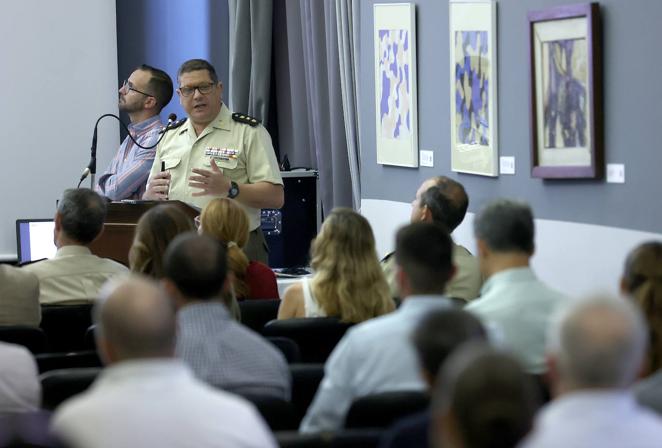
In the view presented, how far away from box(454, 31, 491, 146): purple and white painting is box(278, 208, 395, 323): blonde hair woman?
2558 mm

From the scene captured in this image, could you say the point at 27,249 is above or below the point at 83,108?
below

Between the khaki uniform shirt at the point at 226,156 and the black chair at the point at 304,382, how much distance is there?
3.30m

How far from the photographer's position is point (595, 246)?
5930mm

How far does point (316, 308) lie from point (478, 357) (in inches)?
107

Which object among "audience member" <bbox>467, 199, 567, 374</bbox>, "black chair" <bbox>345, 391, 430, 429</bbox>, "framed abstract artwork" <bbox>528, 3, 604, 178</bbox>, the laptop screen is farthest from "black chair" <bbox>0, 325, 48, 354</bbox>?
the laptop screen

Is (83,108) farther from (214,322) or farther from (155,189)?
(214,322)

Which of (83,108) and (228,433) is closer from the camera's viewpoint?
(228,433)

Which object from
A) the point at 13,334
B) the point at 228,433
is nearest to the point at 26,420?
the point at 228,433

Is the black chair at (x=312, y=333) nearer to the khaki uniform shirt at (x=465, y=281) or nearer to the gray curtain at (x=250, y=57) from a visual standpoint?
the khaki uniform shirt at (x=465, y=281)

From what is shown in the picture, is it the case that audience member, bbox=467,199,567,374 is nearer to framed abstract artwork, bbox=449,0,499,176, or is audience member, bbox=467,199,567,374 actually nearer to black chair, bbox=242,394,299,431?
black chair, bbox=242,394,299,431

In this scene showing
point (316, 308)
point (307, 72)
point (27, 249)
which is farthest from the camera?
point (307, 72)

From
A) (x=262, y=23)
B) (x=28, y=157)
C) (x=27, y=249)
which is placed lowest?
(x=27, y=249)

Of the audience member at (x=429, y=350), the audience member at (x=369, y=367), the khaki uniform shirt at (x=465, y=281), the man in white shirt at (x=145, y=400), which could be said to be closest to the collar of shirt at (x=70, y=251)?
the khaki uniform shirt at (x=465, y=281)

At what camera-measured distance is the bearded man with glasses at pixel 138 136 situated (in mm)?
7738
